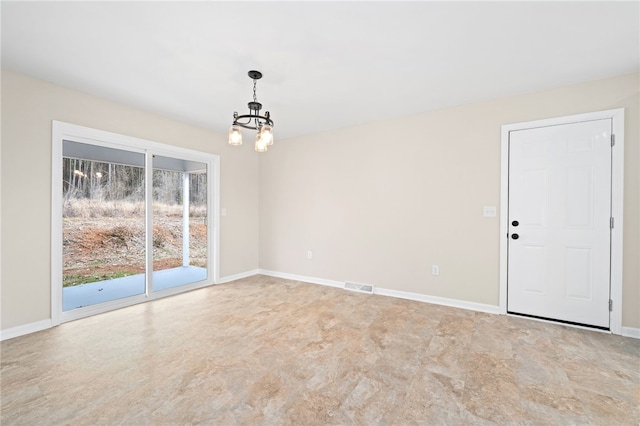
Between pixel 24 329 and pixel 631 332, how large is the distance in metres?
6.05

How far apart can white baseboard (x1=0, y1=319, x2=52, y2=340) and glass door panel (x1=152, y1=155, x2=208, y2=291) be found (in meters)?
1.22

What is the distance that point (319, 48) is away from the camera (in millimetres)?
2371

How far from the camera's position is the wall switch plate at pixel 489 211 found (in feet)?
11.4

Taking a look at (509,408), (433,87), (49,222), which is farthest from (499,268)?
(49,222)

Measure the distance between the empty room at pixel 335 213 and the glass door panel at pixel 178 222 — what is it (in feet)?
0.12

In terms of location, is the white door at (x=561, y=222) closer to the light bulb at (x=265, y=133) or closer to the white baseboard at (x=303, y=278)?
the white baseboard at (x=303, y=278)

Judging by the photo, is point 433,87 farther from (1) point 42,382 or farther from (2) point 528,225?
(1) point 42,382

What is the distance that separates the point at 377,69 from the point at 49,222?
3.78 meters

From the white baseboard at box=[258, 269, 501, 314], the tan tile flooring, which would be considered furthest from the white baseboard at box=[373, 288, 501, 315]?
the tan tile flooring

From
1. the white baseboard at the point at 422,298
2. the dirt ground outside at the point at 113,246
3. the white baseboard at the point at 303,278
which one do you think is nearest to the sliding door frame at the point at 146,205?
the dirt ground outside at the point at 113,246

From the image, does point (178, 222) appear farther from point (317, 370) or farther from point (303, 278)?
point (317, 370)

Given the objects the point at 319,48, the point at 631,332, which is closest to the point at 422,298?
the point at 631,332

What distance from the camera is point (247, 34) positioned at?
2188 millimetres

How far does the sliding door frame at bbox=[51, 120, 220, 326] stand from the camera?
121 inches
